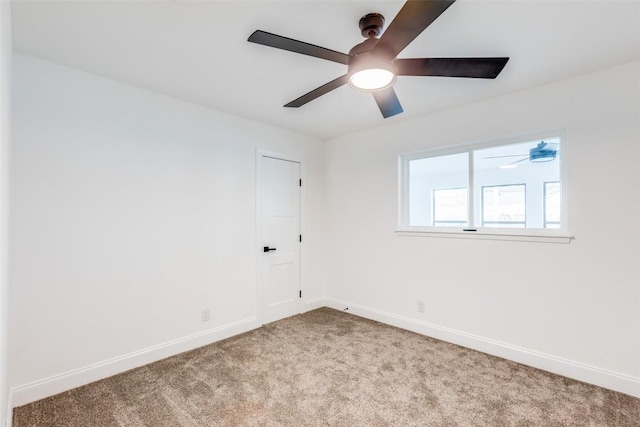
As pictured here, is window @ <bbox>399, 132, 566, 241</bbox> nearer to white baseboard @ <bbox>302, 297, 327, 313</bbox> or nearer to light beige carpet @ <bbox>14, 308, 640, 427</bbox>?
light beige carpet @ <bbox>14, 308, 640, 427</bbox>

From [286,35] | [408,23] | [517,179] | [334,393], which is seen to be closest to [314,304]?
[334,393]

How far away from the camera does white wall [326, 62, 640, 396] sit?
2.28 meters

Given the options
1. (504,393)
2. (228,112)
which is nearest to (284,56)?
(228,112)

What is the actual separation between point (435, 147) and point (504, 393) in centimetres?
235

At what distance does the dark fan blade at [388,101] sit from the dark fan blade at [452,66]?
22 cm

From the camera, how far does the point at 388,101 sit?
2238 millimetres

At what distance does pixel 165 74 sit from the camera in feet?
8.01

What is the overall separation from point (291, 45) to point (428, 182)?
257 cm

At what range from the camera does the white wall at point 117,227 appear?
2.16 metres

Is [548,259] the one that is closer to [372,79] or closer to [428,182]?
[428,182]

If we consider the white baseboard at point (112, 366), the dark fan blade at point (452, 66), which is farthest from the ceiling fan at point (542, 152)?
the white baseboard at point (112, 366)

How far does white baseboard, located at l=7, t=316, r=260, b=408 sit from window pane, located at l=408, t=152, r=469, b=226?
2465 millimetres

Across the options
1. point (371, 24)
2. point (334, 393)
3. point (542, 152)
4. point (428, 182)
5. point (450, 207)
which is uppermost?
point (371, 24)

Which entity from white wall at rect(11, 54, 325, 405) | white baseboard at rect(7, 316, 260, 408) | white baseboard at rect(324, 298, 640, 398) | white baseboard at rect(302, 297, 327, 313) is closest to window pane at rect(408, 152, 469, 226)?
white baseboard at rect(324, 298, 640, 398)
